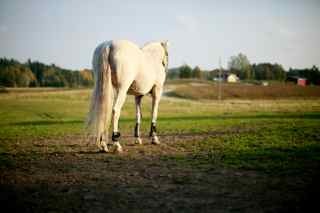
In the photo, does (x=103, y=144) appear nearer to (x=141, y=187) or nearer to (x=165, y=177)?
(x=165, y=177)

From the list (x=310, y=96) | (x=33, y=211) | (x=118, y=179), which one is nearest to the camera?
(x=33, y=211)

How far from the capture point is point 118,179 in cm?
499

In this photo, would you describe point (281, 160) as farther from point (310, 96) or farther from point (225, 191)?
point (310, 96)

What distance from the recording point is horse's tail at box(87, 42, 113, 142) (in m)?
6.82

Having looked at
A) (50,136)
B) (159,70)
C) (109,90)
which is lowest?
(50,136)

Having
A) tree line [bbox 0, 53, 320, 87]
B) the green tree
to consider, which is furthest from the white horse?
the green tree

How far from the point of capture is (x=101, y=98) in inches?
271

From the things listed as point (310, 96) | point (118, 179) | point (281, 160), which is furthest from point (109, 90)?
point (310, 96)

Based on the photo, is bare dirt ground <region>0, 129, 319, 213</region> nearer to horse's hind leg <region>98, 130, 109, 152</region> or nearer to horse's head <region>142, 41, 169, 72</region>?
horse's hind leg <region>98, 130, 109, 152</region>

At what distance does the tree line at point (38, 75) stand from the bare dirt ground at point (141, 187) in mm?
69528

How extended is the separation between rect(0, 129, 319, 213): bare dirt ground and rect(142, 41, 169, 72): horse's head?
3.58 metres

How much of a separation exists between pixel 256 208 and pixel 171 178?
175 cm

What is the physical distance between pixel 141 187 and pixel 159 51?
18.3 ft

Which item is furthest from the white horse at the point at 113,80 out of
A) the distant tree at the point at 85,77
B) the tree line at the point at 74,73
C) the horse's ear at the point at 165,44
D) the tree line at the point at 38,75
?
the distant tree at the point at 85,77
